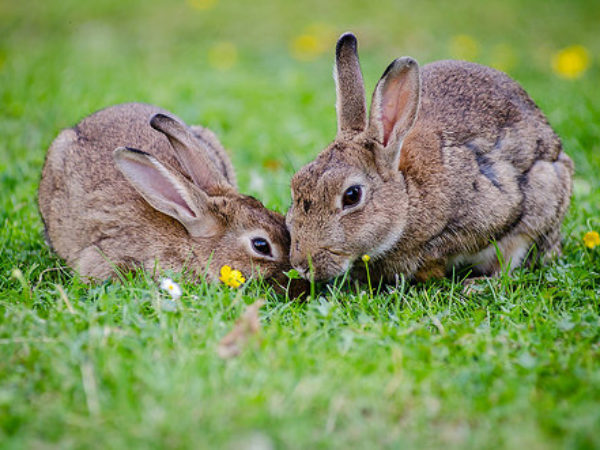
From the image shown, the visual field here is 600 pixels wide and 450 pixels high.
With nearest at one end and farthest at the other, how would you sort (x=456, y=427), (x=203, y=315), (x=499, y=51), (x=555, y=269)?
(x=456, y=427)
(x=203, y=315)
(x=555, y=269)
(x=499, y=51)

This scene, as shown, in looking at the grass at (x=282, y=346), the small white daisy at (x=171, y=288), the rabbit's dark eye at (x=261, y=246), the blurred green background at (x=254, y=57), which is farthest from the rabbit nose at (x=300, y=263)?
the blurred green background at (x=254, y=57)

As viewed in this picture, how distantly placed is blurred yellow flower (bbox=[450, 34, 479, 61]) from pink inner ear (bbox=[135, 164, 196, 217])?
21.0 feet

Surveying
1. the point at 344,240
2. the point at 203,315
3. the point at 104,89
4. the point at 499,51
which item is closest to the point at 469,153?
the point at 344,240

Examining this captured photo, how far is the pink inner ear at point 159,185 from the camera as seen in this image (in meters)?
5.00

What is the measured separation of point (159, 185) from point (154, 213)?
0.84 feet

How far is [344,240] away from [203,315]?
3.68 ft

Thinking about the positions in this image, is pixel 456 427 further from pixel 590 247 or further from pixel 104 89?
pixel 104 89

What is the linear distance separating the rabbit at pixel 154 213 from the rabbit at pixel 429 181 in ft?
1.43

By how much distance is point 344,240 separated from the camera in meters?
4.48

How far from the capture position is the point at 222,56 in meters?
10.6

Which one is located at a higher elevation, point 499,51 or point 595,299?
point 499,51

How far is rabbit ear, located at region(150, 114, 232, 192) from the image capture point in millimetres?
5007

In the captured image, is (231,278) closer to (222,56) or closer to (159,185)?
(159,185)

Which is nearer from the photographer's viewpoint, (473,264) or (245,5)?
(473,264)
